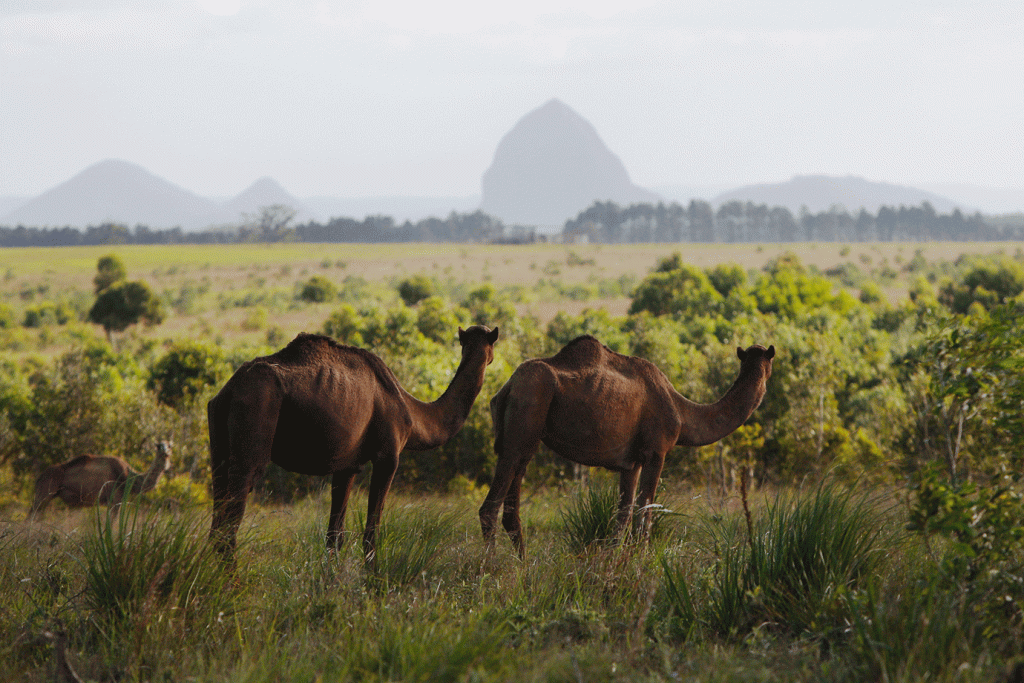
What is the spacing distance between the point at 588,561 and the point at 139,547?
332cm

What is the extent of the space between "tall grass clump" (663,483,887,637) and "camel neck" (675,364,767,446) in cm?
154

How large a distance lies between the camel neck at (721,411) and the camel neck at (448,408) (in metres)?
1.86

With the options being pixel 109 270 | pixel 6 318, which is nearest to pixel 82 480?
pixel 6 318

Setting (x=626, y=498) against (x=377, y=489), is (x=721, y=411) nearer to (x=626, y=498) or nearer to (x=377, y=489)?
(x=626, y=498)

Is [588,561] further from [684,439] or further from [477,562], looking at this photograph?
[684,439]

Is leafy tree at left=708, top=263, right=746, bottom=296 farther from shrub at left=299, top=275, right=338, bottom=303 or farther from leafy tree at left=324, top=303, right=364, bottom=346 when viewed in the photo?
shrub at left=299, top=275, right=338, bottom=303

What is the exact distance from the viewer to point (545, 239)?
186m

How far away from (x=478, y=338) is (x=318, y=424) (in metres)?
1.75

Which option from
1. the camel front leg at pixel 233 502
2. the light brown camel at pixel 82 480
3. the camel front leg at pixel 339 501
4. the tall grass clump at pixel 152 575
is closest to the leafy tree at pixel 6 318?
the light brown camel at pixel 82 480

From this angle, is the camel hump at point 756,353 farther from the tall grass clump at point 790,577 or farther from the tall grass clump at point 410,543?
the tall grass clump at point 410,543

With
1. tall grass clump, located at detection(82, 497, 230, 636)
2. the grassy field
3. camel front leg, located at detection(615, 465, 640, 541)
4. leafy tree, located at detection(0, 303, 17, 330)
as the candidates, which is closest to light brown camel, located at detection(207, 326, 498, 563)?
tall grass clump, located at detection(82, 497, 230, 636)

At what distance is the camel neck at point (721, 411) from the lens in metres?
7.38

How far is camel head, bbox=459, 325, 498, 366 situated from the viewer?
720 centimetres

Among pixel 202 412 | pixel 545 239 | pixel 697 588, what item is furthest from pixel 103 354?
pixel 545 239
